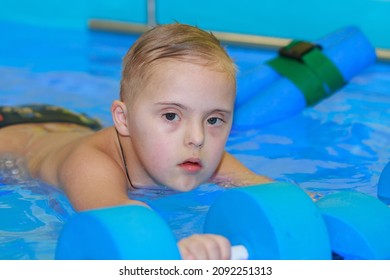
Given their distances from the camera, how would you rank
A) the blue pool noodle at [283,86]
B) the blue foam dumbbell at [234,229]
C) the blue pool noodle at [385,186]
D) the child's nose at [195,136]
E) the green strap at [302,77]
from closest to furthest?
1. the blue foam dumbbell at [234,229]
2. the child's nose at [195,136]
3. the blue pool noodle at [385,186]
4. the blue pool noodle at [283,86]
5. the green strap at [302,77]

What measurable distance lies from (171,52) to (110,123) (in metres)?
1.16

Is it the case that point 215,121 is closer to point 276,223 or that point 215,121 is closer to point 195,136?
point 195,136

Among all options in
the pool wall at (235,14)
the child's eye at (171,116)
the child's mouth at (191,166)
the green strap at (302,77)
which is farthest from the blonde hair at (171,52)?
→ the pool wall at (235,14)

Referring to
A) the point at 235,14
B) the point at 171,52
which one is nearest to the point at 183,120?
the point at 171,52

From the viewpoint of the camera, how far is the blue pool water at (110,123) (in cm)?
217

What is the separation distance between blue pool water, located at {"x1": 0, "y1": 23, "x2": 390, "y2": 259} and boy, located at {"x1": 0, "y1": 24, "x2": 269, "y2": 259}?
139mm

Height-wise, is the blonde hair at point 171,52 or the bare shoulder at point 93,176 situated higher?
the blonde hair at point 171,52

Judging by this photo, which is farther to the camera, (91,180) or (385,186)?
(385,186)

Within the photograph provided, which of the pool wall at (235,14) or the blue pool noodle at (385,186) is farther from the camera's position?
the pool wall at (235,14)

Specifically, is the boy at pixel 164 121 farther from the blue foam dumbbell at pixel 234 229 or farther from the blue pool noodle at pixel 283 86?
the blue pool noodle at pixel 283 86

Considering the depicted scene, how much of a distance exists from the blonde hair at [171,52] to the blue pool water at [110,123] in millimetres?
381

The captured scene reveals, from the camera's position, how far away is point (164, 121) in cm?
196

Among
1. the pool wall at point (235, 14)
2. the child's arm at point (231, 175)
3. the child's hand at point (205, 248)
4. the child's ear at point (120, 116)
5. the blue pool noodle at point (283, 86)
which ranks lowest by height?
the child's hand at point (205, 248)

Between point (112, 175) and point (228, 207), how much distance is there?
49cm
